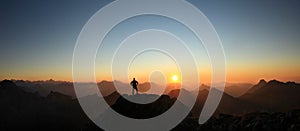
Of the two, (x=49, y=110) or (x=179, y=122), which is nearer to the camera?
(x=179, y=122)

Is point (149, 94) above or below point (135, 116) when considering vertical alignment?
above

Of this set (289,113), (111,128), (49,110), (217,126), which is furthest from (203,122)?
(49,110)

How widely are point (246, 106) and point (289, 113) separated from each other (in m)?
145

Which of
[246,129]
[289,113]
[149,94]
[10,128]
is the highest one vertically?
[149,94]

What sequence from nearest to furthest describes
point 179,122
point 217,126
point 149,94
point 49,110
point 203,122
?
point 217,126 → point 203,122 → point 179,122 → point 149,94 → point 49,110

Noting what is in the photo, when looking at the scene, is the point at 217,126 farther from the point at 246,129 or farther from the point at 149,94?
the point at 149,94

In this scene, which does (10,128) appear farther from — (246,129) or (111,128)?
(246,129)

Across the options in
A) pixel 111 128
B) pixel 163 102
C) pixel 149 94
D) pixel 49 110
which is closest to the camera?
pixel 111 128

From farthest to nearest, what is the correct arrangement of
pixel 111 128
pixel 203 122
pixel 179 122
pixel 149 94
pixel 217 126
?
1. pixel 149 94
2. pixel 111 128
3. pixel 179 122
4. pixel 203 122
5. pixel 217 126

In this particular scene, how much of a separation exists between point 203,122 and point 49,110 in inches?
6685

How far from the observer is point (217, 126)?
3353 cm

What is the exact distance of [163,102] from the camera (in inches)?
1855

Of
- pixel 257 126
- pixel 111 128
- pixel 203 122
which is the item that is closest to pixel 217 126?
pixel 203 122

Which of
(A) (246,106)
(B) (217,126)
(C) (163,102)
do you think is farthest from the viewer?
(A) (246,106)
